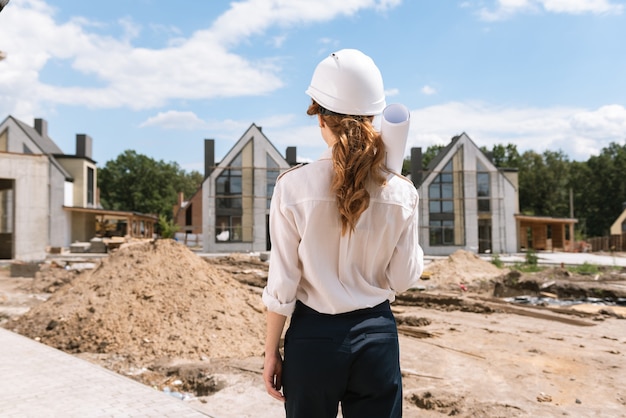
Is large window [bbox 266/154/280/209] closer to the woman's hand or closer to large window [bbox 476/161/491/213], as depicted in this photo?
large window [bbox 476/161/491/213]

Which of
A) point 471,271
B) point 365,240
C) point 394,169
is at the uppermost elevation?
point 394,169

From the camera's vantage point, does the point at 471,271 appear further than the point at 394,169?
Yes

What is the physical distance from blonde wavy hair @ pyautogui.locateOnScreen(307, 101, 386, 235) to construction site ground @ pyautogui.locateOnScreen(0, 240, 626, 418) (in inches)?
146

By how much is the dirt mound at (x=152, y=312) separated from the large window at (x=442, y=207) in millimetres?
35369

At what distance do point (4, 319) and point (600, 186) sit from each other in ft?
267

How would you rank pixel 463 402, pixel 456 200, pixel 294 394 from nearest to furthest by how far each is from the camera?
1. pixel 294 394
2. pixel 463 402
3. pixel 456 200

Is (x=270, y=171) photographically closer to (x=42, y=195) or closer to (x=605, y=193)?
(x=42, y=195)

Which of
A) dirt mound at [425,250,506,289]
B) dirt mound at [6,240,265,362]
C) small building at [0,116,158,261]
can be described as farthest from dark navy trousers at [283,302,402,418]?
small building at [0,116,158,261]

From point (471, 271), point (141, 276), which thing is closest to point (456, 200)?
point (471, 271)

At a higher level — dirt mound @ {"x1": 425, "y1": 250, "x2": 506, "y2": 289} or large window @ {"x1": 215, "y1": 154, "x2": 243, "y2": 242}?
large window @ {"x1": 215, "y1": 154, "x2": 243, "y2": 242}

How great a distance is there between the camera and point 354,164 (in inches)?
77.5

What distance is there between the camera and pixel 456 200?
45.3 metres

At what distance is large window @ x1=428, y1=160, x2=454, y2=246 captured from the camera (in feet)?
147

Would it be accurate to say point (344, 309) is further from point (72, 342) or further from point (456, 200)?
point (456, 200)
